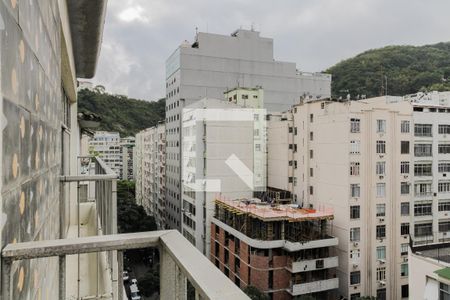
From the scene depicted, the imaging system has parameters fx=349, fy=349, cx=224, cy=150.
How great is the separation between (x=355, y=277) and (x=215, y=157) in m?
8.81

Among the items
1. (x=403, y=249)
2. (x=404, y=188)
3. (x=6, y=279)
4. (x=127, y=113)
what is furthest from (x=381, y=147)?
(x=127, y=113)

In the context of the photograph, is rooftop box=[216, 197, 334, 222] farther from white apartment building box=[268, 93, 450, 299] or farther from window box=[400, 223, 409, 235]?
window box=[400, 223, 409, 235]

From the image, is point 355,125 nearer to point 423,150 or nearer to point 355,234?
point 423,150

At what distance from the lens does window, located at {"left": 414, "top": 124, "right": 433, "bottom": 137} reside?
16406 millimetres

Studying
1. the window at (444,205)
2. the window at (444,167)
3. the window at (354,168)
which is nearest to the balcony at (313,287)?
the window at (354,168)

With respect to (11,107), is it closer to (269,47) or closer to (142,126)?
(269,47)

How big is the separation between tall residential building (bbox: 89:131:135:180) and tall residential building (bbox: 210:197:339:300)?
112 ft

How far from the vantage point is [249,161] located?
19938 millimetres

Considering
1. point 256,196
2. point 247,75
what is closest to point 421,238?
point 256,196

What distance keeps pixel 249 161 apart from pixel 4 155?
1931 centimetres

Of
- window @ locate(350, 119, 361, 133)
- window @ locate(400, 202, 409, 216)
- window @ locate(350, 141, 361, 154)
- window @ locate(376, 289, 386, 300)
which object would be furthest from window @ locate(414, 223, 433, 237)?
window @ locate(350, 119, 361, 133)

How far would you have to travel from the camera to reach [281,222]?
47.9 feet

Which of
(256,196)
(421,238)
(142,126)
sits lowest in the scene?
(421,238)

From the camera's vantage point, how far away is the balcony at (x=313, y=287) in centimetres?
1404
